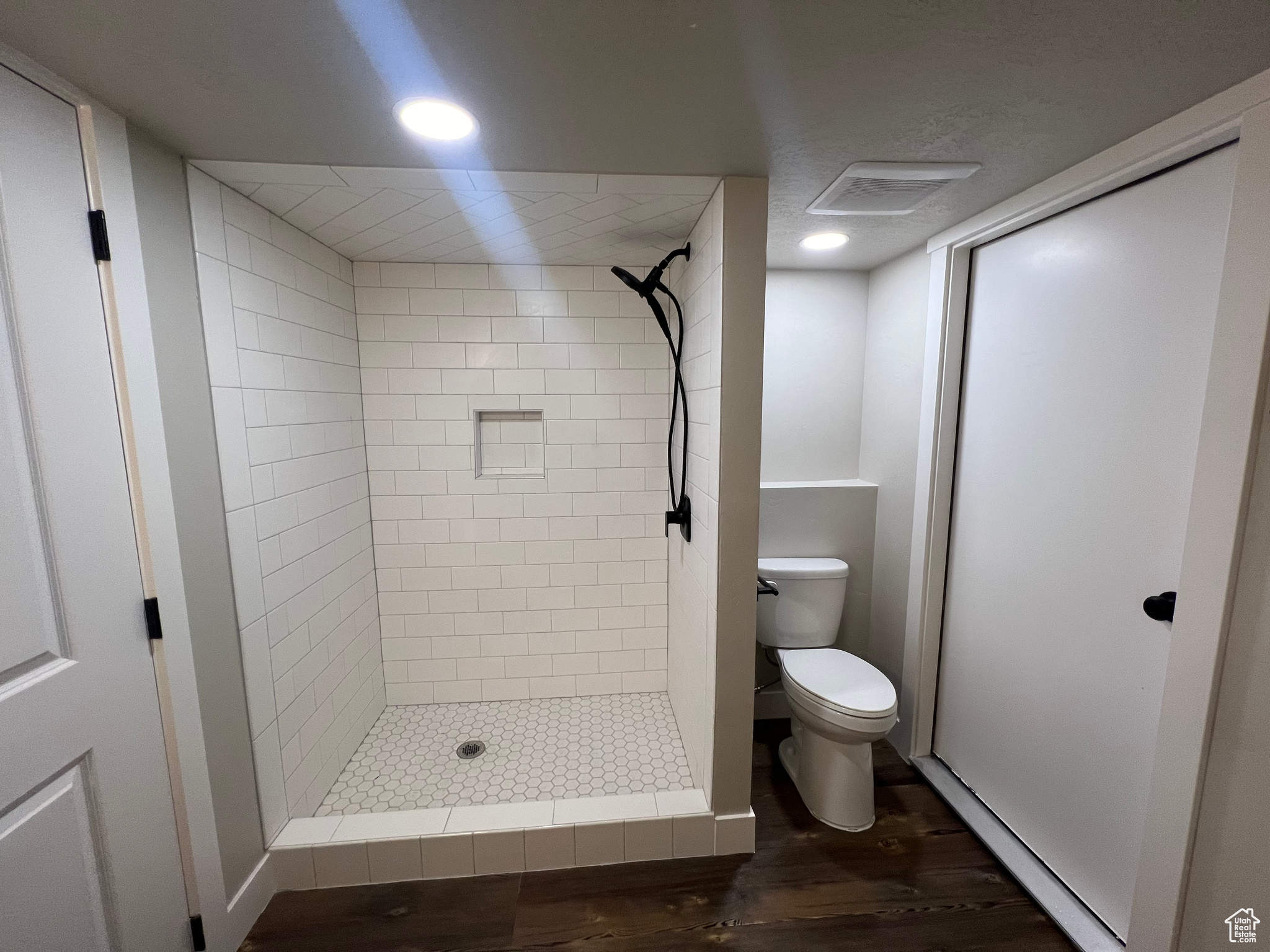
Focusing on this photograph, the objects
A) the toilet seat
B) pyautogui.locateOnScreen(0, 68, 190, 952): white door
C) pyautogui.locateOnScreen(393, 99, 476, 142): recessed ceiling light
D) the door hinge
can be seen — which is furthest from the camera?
the toilet seat

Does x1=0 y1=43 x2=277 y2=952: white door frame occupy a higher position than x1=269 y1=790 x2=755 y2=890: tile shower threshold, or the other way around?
x1=0 y1=43 x2=277 y2=952: white door frame

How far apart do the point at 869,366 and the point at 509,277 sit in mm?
1621

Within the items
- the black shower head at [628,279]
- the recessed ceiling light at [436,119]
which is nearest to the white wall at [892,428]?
the black shower head at [628,279]

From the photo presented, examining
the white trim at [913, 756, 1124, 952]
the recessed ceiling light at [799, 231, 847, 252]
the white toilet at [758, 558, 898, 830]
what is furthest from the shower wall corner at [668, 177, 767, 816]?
the white trim at [913, 756, 1124, 952]

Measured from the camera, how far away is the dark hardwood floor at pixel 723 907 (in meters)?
1.41

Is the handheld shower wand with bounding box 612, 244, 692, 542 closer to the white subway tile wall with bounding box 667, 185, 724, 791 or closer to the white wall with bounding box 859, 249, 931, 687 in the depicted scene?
the white subway tile wall with bounding box 667, 185, 724, 791

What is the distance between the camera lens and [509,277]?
2129 mm

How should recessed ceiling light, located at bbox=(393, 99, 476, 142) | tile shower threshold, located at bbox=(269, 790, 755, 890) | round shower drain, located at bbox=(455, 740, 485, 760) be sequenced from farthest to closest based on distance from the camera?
1. round shower drain, located at bbox=(455, 740, 485, 760)
2. tile shower threshold, located at bbox=(269, 790, 755, 890)
3. recessed ceiling light, located at bbox=(393, 99, 476, 142)

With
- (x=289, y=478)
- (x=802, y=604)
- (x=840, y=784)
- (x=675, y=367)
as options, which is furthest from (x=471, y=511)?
(x=840, y=784)

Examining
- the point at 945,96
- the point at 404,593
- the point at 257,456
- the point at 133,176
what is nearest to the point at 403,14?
the point at 133,176

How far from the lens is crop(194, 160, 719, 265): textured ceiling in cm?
134

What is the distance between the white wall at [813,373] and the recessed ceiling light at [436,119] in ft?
5.05

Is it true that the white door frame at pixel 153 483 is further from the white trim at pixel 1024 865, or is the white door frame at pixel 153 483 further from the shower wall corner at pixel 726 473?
the white trim at pixel 1024 865

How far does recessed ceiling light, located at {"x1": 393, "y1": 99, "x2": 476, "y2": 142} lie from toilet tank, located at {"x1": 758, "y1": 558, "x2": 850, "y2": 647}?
1792 mm
